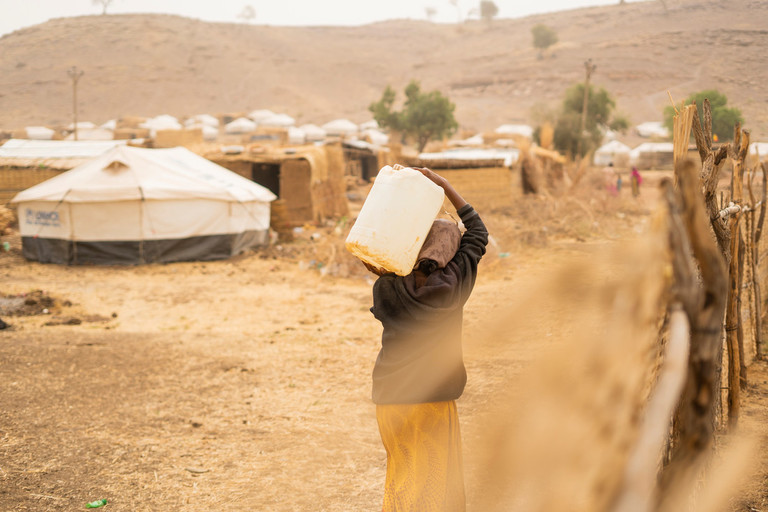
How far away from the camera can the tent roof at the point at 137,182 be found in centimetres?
1138

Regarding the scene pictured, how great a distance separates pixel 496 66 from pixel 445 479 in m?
68.5

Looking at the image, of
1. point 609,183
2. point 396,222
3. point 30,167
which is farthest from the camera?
point 609,183

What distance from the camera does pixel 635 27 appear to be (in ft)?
203

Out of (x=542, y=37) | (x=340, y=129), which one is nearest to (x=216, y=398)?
(x=340, y=129)

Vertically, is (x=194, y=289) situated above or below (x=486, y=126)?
below

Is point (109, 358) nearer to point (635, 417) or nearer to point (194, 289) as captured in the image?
point (194, 289)

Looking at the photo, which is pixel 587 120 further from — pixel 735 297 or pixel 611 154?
pixel 735 297

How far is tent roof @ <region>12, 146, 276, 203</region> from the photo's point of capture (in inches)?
448

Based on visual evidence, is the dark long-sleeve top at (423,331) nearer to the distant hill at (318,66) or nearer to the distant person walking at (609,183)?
the distant person walking at (609,183)

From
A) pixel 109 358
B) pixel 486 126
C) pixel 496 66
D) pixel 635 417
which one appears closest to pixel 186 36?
pixel 496 66

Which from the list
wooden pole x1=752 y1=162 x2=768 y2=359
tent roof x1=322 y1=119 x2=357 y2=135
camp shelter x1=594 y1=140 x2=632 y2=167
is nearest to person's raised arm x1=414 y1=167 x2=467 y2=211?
wooden pole x1=752 y1=162 x2=768 y2=359

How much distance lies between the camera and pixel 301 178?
49.8 ft

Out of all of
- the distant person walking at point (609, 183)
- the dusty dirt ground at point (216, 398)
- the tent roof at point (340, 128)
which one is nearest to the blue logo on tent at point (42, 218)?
the dusty dirt ground at point (216, 398)

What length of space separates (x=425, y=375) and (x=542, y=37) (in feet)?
225
